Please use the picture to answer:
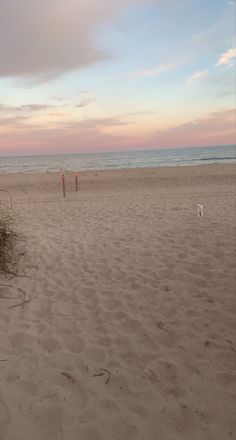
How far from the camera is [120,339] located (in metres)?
3.69

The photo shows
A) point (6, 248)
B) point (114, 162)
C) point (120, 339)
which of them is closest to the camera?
point (120, 339)

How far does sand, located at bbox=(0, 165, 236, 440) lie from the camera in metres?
2.64

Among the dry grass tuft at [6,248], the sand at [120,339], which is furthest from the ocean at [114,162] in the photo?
the sand at [120,339]

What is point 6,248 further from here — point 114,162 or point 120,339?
point 114,162

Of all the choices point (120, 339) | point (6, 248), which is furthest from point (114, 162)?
point (120, 339)

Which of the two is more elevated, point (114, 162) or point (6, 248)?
point (114, 162)

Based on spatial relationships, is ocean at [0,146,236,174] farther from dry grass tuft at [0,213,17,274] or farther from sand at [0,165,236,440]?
sand at [0,165,236,440]

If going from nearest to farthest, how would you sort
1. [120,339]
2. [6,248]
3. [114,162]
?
[120,339]
[6,248]
[114,162]

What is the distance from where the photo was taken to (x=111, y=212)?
10375mm

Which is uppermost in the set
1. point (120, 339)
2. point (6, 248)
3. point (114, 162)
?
point (114, 162)

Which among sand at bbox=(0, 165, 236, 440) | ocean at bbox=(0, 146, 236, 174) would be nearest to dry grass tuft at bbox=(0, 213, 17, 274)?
sand at bbox=(0, 165, 236, 440)

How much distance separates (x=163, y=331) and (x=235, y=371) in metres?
0.91

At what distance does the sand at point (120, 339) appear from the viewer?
8.68 ft

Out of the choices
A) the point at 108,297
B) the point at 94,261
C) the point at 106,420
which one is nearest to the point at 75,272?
the point at 94,261
